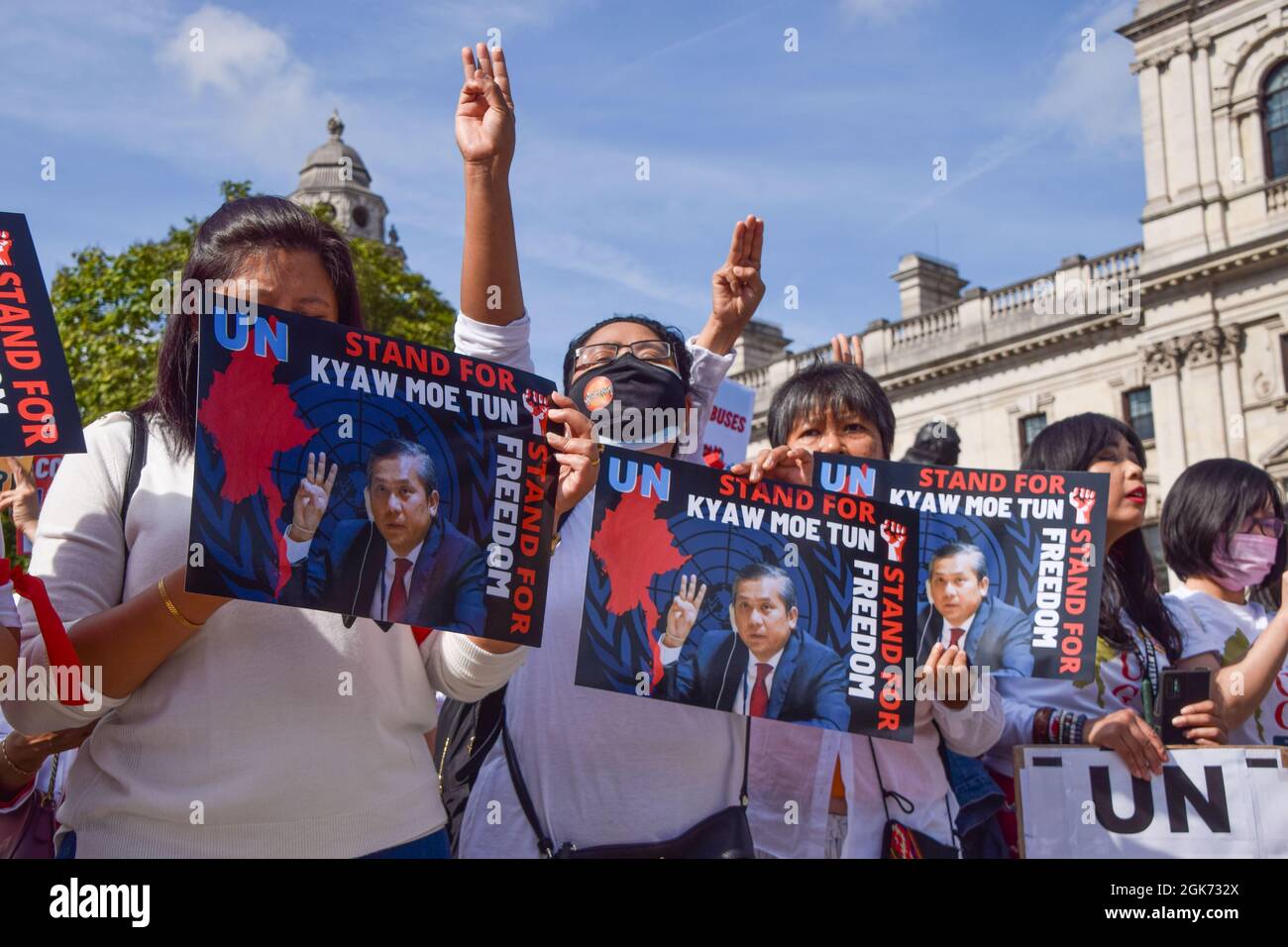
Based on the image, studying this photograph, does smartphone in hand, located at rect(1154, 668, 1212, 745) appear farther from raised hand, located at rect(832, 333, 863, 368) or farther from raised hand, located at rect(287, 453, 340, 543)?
raised hand, located at rect(287, 453, 340, 543)

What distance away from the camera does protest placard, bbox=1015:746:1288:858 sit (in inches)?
162

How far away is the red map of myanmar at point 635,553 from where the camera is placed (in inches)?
142

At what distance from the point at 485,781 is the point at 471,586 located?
2.48 ft

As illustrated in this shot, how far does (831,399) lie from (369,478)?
197cm

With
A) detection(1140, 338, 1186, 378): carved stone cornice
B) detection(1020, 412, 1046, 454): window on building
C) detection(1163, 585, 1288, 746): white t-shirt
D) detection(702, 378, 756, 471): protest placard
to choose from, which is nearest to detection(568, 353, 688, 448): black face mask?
detection(1163, 585, 1288, 746): white t-shirt

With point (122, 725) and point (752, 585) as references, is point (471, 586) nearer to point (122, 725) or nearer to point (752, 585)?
point (122, 725)

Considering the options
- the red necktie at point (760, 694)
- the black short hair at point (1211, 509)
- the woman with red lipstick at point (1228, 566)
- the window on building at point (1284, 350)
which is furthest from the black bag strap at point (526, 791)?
the window on building at point (1284, 350)

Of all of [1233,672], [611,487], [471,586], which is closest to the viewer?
[471,586]

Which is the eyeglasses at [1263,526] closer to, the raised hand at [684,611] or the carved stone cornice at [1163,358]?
the raised hand at [684,611]

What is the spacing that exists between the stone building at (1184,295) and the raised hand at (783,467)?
2793cm

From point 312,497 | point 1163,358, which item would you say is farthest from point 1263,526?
point 1163,358

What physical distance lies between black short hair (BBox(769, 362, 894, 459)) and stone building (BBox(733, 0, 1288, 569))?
27410mm
